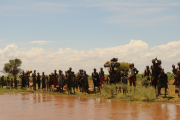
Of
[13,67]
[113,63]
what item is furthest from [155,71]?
[13,67]

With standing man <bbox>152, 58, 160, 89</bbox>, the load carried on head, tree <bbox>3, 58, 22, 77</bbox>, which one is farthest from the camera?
tree <bbox>3, 58, 22, 77</bbox>

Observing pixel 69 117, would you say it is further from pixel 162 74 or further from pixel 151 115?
pixel 162 74

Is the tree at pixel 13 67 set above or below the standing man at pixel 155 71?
above

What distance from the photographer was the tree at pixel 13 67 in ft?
250

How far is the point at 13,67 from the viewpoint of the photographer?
252 feet

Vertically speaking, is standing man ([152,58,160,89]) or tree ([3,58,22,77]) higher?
tree ([3,58,22,77])

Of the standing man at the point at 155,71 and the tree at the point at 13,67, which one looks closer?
the standing man at the point at 155,71

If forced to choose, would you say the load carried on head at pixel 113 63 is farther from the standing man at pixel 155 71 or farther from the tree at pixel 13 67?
the tree at pixel 13 67

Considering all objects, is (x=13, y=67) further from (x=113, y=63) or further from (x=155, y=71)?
(x=155, y=71)

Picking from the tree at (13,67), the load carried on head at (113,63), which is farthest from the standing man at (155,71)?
the tree at (13,67)

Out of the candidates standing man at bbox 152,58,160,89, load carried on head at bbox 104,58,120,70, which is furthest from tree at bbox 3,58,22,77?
standing man at bbox 152,58,160,89

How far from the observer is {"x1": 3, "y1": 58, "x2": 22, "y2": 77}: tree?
76.1 metres

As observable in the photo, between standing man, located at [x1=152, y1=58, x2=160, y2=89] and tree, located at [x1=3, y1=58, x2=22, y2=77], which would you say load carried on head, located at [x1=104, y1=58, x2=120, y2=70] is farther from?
tree, located at [x1=3, y1=58, x2=22, y2=77]

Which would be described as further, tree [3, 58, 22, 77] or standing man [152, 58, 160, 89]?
tree [3, 58, 22, 77]
